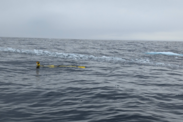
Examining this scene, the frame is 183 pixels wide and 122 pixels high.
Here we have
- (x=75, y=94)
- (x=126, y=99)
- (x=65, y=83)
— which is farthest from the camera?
(x=65, y=83)

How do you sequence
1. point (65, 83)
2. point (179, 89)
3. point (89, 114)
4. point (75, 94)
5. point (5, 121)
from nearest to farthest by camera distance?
1. point (5, 121)
2. point (89, 114)
3. point (75, 94)
4. point (179, 89)
5. point (65, 83)

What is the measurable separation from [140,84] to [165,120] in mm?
5178

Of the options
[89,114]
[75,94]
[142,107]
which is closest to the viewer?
[89,114]

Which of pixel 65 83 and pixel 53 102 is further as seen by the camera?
pixel 65 83

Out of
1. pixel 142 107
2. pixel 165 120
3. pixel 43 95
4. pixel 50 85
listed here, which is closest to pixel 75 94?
pixel 43 95

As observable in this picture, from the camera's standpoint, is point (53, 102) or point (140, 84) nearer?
point (53, 102)

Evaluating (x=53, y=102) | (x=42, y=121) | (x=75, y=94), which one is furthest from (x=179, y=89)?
(x=42, y=121)

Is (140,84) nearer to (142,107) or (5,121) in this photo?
(142,107)

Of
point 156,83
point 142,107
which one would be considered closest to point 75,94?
point 142,107

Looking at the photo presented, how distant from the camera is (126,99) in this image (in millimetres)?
8469

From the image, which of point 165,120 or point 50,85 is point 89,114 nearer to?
point 165,120

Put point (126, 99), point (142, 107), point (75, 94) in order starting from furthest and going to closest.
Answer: point (75, 94), point (126, 99), point (142, 107)

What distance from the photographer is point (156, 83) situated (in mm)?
11883

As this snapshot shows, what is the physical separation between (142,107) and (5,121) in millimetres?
4770
